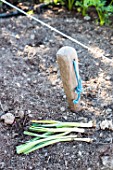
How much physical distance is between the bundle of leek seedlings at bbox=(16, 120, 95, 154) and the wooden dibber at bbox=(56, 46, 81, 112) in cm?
15

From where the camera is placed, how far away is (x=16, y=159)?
6.93ft

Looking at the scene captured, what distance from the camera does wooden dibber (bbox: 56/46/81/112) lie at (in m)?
2.05

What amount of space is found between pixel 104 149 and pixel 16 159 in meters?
0.48

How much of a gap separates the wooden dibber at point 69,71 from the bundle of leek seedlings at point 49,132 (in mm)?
145

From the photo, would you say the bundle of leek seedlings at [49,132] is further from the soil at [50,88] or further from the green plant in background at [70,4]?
the green plant in background at [70,4]

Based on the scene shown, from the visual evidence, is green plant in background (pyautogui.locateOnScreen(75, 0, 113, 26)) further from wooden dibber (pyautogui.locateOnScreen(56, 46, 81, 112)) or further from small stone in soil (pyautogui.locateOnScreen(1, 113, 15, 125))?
small stone in soil (pyautogui.locateOnScreen(1, 113, 15, 125))

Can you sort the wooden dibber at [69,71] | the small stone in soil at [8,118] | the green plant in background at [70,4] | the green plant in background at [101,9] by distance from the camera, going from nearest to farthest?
the wooden dibber at [69,71] < the small stone in soil at [8,118] < the green plant in background at [101,9] < the green plant in background at [70,4]

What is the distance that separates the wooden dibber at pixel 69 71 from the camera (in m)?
2.05

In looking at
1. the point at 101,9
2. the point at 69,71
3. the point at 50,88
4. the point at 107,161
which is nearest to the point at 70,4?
the point at 101,9

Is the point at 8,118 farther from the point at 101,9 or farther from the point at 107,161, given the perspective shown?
the point at 101,9

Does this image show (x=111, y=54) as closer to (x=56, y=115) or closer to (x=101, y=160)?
(x=56, y=115)

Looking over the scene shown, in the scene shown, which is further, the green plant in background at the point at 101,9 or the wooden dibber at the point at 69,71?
the green plant in background at the point at 101,9

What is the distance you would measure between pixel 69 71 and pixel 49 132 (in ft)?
1.19

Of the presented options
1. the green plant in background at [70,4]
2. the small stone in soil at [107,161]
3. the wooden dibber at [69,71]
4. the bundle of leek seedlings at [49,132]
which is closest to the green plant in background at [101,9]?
the green plant in background at [70,4]
